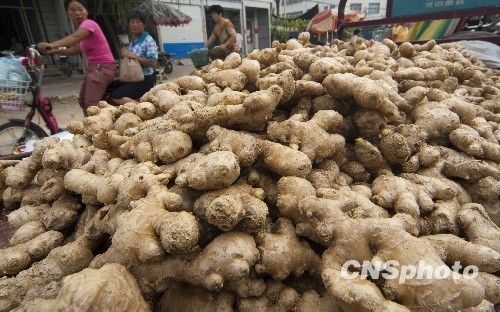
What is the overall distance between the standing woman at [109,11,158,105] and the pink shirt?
0.27 m

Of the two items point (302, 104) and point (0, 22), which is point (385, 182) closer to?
point (302, 104)

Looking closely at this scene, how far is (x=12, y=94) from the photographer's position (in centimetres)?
341

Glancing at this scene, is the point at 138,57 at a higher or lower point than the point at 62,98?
higher

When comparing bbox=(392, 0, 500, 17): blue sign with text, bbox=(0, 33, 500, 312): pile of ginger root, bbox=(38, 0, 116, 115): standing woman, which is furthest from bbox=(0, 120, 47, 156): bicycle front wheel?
bbox=(392, 0, 500, 17): blue sign with text

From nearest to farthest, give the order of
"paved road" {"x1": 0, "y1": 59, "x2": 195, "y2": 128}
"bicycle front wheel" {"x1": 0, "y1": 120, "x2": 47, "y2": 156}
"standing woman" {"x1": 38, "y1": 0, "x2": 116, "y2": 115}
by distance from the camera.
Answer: "standing woman" {"x1": 38, "y1": 0, "x2": 116, "y2": 115} → "bicycle front wheel" {"x1": 0, "y1": 120, "x2": 47, "y2": 156} → "paved road" {"x1": 0, "y1": 59, "x2": 195, "y2": 128}

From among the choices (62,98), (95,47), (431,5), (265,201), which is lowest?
(62,98)

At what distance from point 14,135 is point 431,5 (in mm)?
5479

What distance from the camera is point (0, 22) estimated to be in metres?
11.5

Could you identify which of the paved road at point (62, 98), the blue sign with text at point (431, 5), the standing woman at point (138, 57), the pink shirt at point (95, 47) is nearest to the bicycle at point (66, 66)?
the paved road at point (62, 98)

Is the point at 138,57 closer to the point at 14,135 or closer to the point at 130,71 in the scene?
the point at 130,71

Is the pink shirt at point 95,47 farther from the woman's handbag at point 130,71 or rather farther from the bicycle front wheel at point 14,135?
the bicycle front wheel at point 14,135

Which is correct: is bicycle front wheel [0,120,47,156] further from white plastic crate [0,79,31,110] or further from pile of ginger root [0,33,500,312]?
pile of ginger root [0,33,500,312]

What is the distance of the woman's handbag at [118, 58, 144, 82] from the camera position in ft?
12.8

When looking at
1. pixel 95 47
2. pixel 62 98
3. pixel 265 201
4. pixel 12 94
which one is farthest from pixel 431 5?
pixel 62 98
